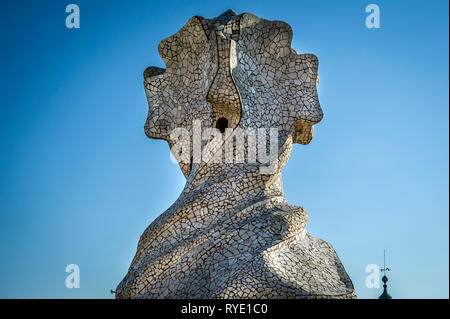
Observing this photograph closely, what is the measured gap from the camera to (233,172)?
1568 cm

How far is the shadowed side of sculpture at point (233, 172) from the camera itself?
14234mm

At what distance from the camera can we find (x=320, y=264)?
15.3 metres

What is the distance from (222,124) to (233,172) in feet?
4.09

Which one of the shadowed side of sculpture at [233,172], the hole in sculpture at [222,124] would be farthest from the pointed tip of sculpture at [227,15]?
the hole in sculpture at [222,124]

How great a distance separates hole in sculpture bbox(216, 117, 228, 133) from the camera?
53.7 feet

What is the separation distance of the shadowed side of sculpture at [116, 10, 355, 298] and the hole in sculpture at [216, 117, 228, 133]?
0.07 feet

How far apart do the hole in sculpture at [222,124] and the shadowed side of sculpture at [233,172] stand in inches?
0.8

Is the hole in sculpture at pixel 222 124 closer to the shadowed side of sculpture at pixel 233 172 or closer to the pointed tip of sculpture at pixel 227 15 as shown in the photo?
the shadowed side of sculpture at pixel 233 172

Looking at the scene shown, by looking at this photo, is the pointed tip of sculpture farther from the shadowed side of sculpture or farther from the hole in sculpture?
the hole in sculpture
